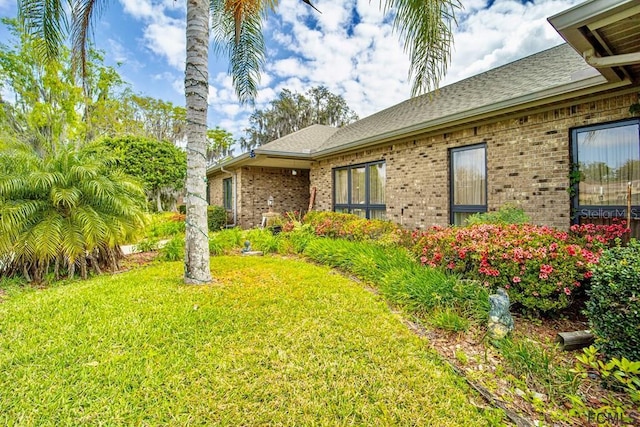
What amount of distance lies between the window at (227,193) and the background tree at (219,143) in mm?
16346

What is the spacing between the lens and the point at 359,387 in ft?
7.41

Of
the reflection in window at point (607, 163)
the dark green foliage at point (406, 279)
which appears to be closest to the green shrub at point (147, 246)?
the dark green foliage at point (406, 279)

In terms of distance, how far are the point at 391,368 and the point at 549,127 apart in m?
5.09

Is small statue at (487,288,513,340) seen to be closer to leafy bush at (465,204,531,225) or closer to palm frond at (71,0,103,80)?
leafy bush at (465,204,531,225)

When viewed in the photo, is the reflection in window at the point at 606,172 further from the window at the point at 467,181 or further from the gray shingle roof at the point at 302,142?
the gray shingle roof at the point at 302,142

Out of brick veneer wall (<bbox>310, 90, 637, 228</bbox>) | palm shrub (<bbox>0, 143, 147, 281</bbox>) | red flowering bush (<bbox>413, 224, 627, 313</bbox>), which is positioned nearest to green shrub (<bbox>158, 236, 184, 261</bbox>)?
palm shrub (<bbox>0, 143, 147, 281</bbox>)

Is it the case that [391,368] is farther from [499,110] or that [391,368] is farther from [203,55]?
[499,110]

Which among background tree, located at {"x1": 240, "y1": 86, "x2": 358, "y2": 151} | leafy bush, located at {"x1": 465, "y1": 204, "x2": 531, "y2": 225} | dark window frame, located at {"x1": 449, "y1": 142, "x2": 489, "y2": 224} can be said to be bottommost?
leafy bush, located at {"x1": 465, "y1": 204, "x2": 531, "y2": 225}

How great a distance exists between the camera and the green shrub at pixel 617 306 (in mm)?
2197

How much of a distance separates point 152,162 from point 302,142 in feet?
32.4

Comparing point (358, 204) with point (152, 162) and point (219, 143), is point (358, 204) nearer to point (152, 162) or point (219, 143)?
point (152, 162)

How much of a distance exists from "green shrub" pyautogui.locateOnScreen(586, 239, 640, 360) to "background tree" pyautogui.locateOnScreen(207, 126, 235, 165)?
31.0 m

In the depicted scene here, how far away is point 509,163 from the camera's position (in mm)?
5734

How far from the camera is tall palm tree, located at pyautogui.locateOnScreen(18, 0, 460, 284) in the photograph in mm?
3865
